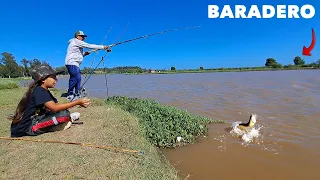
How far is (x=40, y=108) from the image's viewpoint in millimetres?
4074

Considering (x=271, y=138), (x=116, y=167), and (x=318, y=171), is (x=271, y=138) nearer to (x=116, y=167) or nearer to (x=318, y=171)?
(x=318, y=171)

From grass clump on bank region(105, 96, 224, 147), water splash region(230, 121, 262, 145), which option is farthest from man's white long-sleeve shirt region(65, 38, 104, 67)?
water splash region(230, 121, 262, 145)

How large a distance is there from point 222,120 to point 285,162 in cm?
300

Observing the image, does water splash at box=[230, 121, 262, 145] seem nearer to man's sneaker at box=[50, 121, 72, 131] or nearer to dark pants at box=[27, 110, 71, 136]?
man's sneaker at box=[50, 121, 72, 131]

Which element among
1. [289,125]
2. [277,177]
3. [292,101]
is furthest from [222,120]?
[292,101]

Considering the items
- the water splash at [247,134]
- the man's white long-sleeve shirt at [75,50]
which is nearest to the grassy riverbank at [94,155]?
the water splash at [247,134]

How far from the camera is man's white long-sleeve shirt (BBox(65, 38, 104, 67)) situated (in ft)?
21.1

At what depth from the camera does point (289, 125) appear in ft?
21.5

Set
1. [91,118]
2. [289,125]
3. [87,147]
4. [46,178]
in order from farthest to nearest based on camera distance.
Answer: [289,125] → [91,118] → [87,147] → [46,178]

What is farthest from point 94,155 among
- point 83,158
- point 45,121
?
point 45,121

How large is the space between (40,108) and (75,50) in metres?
2.81

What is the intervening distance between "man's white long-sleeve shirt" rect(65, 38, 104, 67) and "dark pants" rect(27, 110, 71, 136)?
262cm

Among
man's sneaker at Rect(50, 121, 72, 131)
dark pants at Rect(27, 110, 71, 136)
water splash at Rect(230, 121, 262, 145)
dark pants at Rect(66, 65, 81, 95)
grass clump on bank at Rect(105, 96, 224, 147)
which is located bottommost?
water splash at Rect(230, 121, 262, 145)

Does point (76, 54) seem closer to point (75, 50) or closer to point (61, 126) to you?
point (75, 50)
